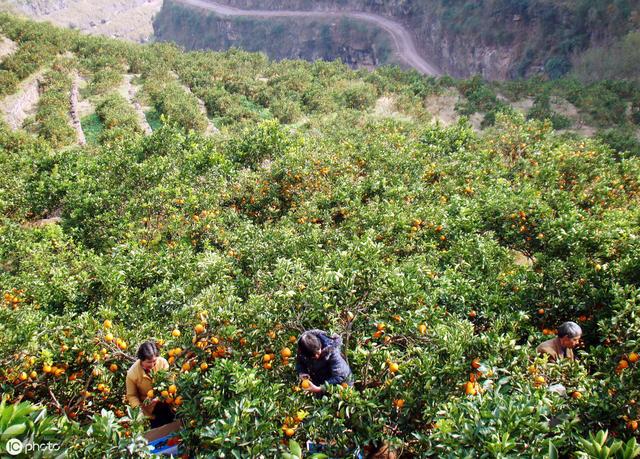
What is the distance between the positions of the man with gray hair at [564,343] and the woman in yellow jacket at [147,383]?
3.87 meters

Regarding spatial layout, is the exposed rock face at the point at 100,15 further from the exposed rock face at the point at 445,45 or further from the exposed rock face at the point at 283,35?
the exposed rock face at the point at 445,45

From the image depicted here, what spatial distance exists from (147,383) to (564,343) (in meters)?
4.35

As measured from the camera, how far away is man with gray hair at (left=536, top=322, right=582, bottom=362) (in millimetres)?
4336

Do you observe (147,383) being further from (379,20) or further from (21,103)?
(379,20)

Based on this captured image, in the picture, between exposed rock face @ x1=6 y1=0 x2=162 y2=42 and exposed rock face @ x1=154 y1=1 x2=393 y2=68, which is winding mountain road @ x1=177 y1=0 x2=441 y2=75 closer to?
exposed rock face @ x1=154 y1=1 x2=393 y2=68

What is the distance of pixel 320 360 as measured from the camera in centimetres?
391

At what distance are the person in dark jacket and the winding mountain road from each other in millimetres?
44712

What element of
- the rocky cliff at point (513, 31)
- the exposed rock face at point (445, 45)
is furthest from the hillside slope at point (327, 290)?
the exposed rock face at point (445, 45)

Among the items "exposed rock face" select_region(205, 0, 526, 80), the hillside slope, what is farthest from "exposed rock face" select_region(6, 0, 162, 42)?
the hillside slope

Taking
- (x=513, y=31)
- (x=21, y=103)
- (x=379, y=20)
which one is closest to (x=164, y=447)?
(x=21, y=103)

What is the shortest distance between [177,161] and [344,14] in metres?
57.2

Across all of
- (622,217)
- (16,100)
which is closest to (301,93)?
(16,100)

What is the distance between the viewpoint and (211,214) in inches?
327

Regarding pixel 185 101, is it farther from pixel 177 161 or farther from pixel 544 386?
pixel 544 386
